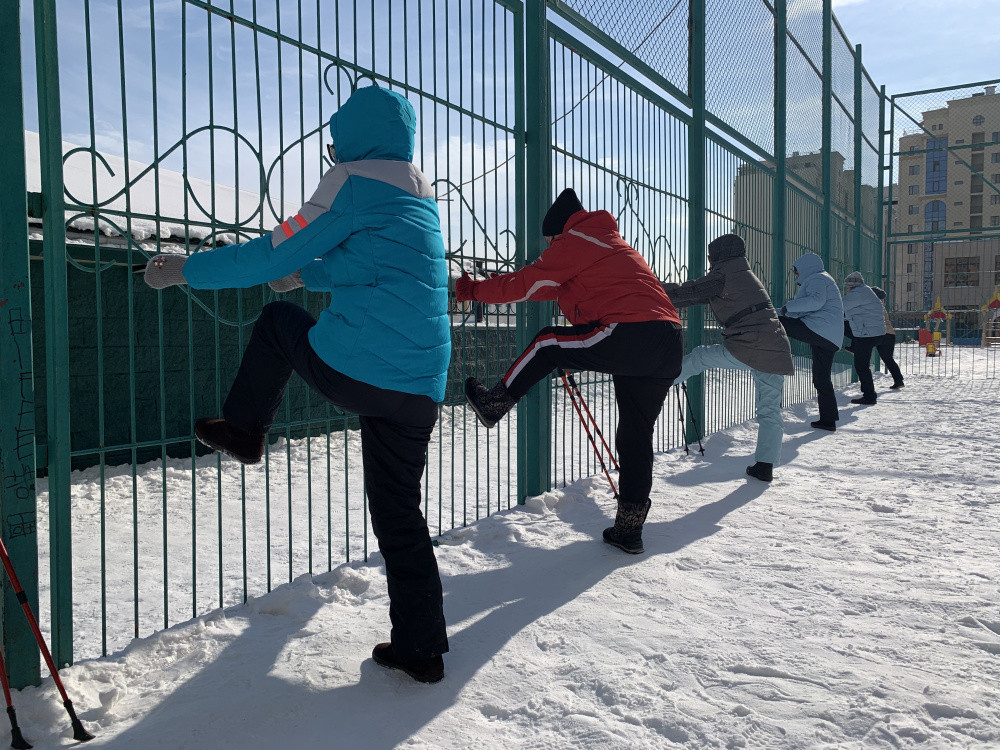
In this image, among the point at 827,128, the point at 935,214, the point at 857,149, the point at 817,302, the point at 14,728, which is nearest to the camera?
the point at 14,728

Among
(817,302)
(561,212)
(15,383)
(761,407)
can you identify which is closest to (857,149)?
(817,302)

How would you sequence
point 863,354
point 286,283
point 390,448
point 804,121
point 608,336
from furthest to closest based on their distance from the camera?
point 804,121
point 863,354
point 608,336
point 286,283
point 390,448

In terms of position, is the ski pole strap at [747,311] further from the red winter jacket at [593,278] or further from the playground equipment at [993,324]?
the playground equipment at [993,324]

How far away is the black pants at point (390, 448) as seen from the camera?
2291 millimetres

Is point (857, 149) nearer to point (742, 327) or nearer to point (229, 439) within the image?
point (742, 327)

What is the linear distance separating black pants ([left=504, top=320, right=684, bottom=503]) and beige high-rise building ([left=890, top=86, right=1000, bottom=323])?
1895 inches

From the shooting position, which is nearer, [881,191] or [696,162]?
[696,162]

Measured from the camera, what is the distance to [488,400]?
3.49 metres

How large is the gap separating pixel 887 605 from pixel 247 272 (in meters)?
2.66

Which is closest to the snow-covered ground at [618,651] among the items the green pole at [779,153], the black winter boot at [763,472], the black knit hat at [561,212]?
the black winter boot at [763,472]

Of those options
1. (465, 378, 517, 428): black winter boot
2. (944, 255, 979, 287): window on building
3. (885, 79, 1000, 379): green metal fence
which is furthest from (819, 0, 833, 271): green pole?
(944, 255, 979, 287): window on building

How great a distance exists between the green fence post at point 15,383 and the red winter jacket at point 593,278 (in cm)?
189

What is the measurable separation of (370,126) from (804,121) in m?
10.5

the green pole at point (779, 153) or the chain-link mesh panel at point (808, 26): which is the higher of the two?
the chain-link mesh panel at point (808, 26)
